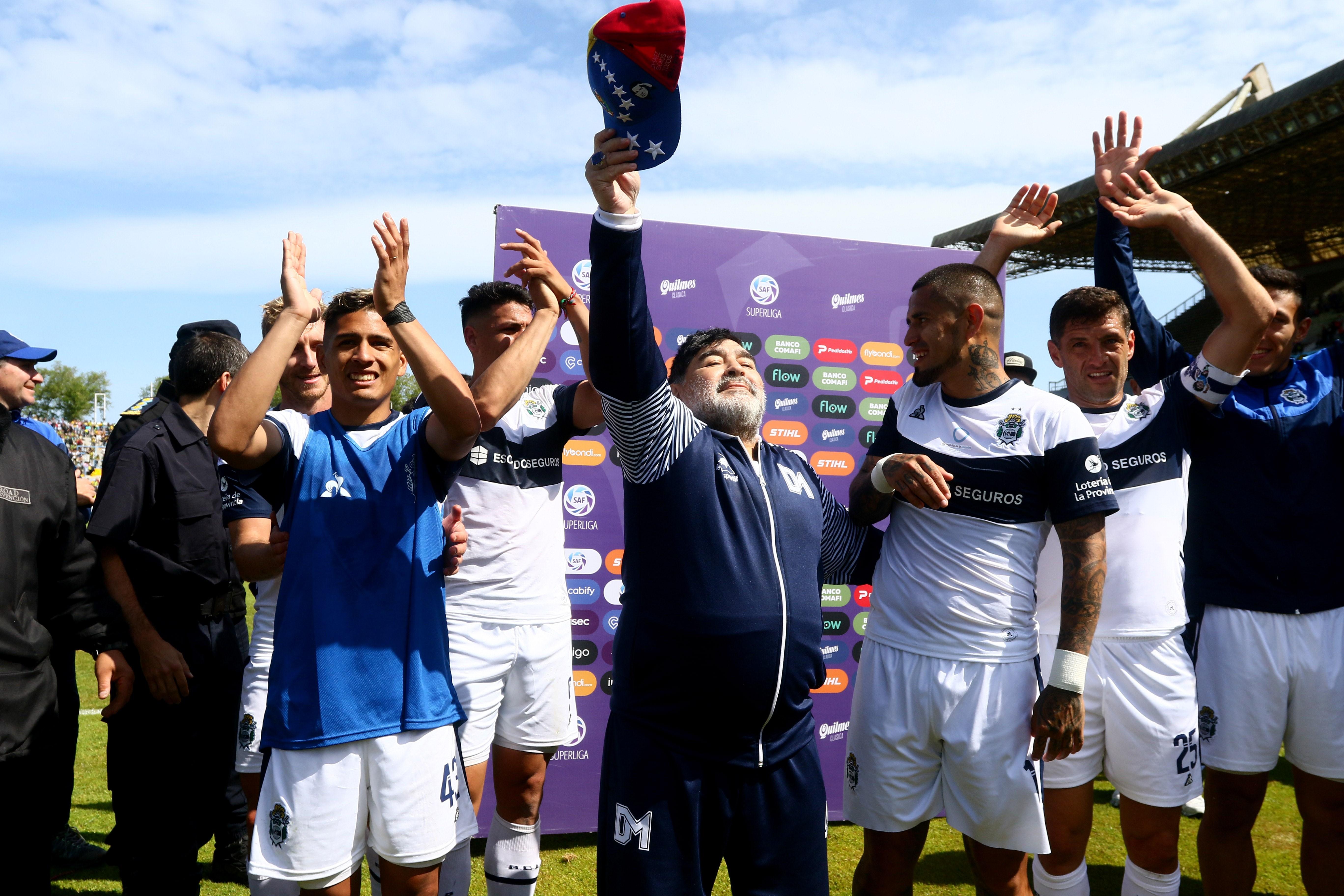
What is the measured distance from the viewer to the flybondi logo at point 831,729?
16.3 ft

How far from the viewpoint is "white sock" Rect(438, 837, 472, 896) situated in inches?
120

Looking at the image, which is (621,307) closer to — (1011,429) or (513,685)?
(1011,429)

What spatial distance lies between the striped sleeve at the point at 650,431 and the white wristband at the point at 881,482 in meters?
0.70

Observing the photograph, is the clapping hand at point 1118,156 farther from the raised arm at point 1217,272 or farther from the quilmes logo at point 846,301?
the quilmes logo at point 846,301

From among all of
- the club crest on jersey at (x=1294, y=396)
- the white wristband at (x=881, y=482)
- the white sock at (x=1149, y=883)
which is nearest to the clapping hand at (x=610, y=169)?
the white wristband at (x=881, y=482)

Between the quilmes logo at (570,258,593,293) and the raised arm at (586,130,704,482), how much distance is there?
8.02 ft

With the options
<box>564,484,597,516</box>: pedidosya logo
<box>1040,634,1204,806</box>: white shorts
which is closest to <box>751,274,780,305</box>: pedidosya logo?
<box>564,484,597,516</box>: pedidosya logo

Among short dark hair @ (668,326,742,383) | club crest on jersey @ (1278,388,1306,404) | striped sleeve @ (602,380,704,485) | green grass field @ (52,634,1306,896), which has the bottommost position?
green grass field @ (52,634,1306,896)

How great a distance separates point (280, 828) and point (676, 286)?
328cm

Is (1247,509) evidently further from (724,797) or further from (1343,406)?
(724,797)

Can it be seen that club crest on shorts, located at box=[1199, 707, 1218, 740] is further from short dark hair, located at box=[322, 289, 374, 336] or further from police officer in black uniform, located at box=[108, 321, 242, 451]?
police officer in black uniform, located at box=[108, 321, 242, 451]

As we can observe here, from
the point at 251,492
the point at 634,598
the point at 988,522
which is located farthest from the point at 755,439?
the point at 251,492

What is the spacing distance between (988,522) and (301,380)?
2.74 m

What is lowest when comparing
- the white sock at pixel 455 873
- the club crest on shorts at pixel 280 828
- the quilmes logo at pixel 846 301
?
the white sock at pixel 455 873
